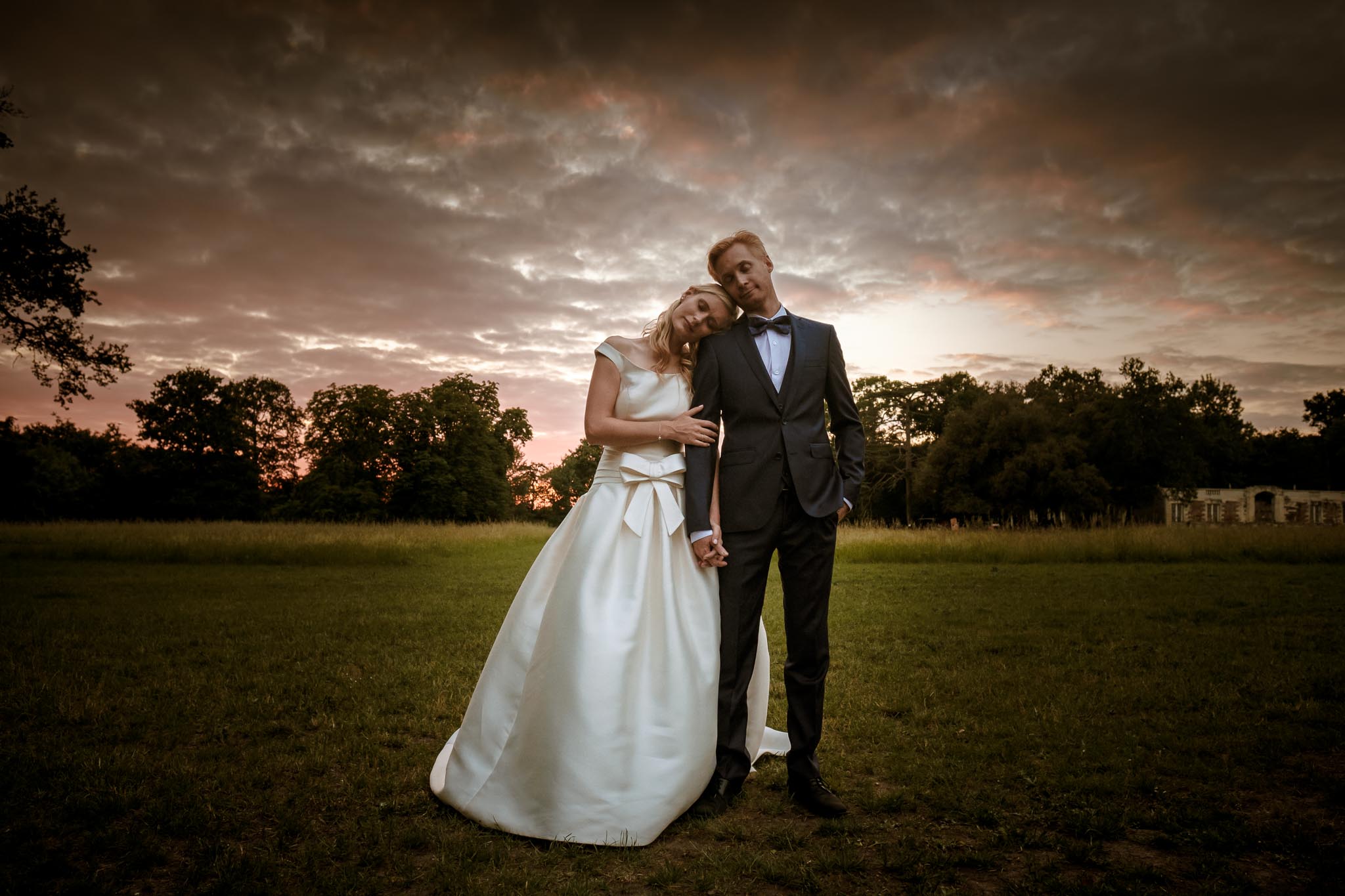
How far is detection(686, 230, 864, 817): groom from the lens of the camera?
334 centimetres

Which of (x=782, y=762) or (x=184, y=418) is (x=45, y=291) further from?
(x=184, y=418)

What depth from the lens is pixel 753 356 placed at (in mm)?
3463

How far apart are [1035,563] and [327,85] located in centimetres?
1699

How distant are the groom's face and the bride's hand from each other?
0.61m

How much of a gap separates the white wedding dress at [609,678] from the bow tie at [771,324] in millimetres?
492

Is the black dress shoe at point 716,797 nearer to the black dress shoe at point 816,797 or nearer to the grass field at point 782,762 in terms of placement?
the grass field at point 782,762

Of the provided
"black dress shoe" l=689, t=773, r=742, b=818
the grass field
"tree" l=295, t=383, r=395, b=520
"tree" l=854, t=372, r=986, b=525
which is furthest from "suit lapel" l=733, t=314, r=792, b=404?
"tree" l=854, t=372, r=986, b=525

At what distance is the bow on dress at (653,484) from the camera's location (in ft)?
11.1

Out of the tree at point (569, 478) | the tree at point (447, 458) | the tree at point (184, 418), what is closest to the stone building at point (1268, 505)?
the tree at point (569, 478)

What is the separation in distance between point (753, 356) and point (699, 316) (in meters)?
0.38

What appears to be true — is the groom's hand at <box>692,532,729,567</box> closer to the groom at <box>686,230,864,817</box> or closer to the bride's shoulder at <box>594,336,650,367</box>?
the groom at <box>686,230,864,817</box>

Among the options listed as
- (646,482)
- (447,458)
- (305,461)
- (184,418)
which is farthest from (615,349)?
(184,418)

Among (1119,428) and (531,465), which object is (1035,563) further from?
(531,465)

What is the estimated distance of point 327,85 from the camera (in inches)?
416
